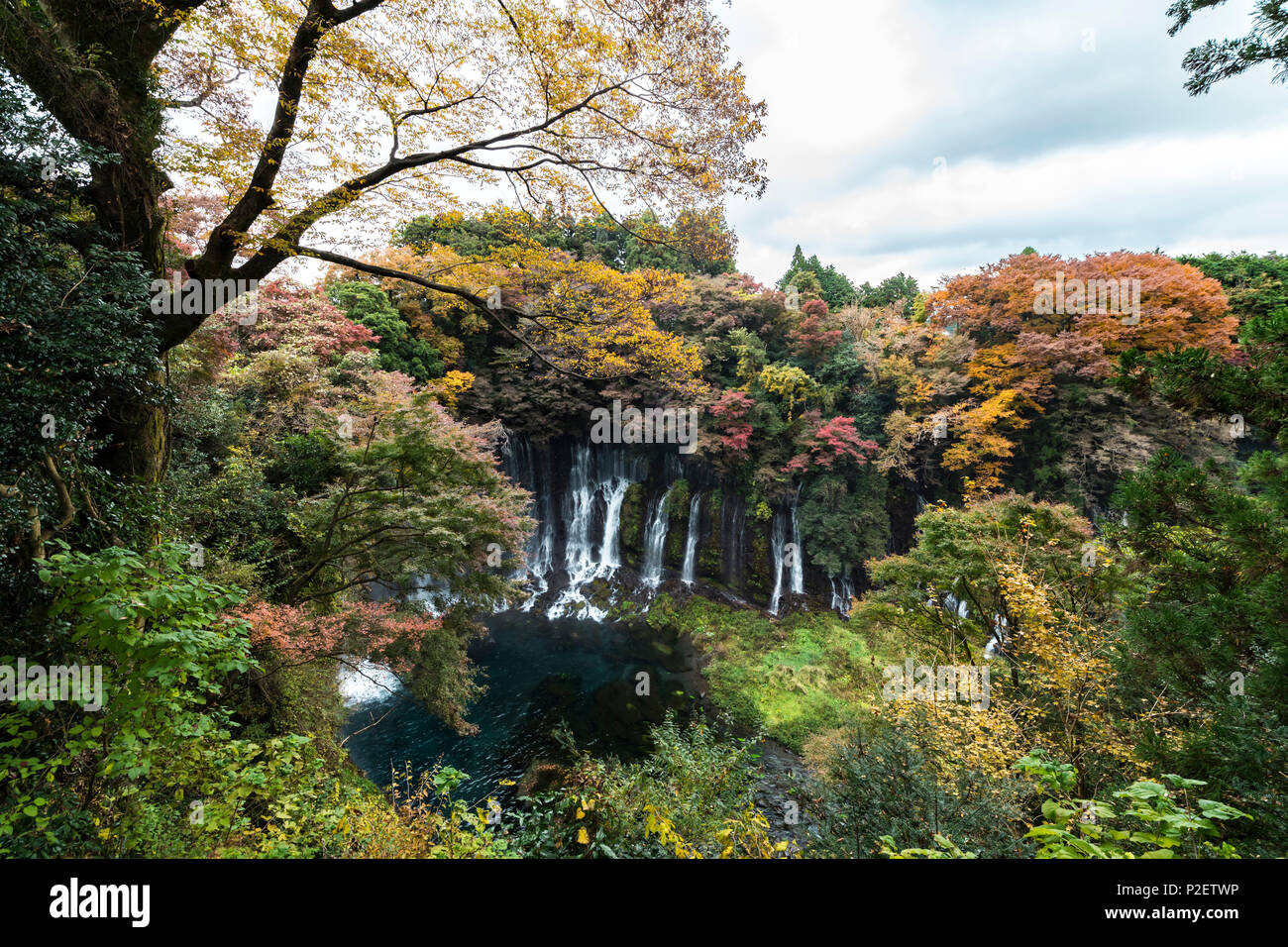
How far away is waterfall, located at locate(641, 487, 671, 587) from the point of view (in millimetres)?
20609

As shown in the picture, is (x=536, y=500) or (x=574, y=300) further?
(x=536, y=500)

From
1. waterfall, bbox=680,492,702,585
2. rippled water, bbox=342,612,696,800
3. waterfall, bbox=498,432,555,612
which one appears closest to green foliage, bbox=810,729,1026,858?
rippled water, bbox=342,612,696,800

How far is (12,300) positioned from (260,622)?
14.6ft

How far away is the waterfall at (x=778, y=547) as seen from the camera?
1858 centimetres

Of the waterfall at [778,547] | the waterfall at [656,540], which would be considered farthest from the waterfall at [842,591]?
the waterfall at [656,540]

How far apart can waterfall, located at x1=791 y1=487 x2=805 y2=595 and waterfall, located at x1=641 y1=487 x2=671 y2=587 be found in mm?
5571

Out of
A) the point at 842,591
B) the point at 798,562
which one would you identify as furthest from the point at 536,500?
the point at 842,591

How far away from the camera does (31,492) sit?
142 inches

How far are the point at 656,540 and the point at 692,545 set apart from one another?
5.54 feet

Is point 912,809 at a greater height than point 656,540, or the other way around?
point 912,809

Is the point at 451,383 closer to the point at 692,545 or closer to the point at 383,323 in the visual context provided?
the point at 383,323

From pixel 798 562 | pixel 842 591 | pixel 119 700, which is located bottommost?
pixel 842 591

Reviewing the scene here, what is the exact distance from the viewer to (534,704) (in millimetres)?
13906

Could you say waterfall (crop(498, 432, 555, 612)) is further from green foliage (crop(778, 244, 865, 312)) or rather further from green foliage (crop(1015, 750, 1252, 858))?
green foliage (crop(1015, 750, 1252, 858))
